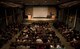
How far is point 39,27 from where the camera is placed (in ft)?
Result: 58.7

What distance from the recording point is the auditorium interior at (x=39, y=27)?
1052 cm

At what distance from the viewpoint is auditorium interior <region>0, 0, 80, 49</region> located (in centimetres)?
1052

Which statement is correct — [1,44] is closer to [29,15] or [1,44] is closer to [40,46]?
[40,46]

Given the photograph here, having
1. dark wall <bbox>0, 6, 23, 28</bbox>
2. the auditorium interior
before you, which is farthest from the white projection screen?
dark wall <bbox>0, 6, 23, 28</bbox>

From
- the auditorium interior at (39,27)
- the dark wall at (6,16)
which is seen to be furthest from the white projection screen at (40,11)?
the dark wall at (6,16)

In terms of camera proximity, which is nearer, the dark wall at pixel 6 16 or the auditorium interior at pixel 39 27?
the auditorium interior at pixel 39 27

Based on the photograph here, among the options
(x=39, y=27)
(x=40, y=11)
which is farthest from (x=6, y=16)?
(x=40, y=11)

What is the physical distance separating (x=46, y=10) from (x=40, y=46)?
23104mm

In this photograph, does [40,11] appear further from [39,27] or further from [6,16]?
[6,16]

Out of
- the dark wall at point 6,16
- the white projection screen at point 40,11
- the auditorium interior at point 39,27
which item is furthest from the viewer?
the white projection screen at point 40,11

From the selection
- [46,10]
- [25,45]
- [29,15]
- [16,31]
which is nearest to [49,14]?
[46,10]

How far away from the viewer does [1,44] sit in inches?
441

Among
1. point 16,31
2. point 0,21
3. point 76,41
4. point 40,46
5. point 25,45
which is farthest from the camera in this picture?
point 16,31

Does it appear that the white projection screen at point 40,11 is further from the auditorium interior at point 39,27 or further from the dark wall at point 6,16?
the dark wall at point 6,16
